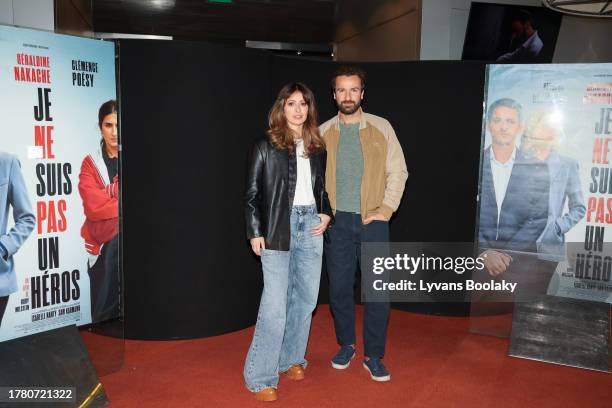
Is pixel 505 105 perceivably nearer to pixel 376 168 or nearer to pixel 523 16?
pixel 376 168

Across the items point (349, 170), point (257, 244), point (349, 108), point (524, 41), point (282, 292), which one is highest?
point (524, 41)

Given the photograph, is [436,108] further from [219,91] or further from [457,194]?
[219,91]

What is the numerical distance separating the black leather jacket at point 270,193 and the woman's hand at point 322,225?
6.4 inches

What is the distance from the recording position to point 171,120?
11.6 feet

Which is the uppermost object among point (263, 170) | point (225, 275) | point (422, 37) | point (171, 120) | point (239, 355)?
point (422, 37)

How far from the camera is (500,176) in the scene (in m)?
3.73

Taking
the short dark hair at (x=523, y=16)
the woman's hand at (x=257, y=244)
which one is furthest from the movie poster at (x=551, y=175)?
the short dark hair at (x=523, y=16)

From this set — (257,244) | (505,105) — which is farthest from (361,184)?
(505,105)

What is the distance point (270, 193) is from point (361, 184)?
0.59 m

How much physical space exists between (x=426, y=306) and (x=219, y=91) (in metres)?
2.23

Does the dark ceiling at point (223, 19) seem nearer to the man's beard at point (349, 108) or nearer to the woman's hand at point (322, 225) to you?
the man's beard at point (349, 108)

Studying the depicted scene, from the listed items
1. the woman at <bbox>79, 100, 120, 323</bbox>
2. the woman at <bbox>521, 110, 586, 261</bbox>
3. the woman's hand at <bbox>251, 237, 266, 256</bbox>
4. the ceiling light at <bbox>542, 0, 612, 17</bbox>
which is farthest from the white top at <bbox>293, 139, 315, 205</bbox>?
the ceiling light at <bbox>542, 0, 612, 17</bbox>

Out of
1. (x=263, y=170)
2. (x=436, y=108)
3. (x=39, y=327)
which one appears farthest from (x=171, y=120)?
(x=436, y=108)

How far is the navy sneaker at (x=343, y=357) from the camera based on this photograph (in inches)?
129
